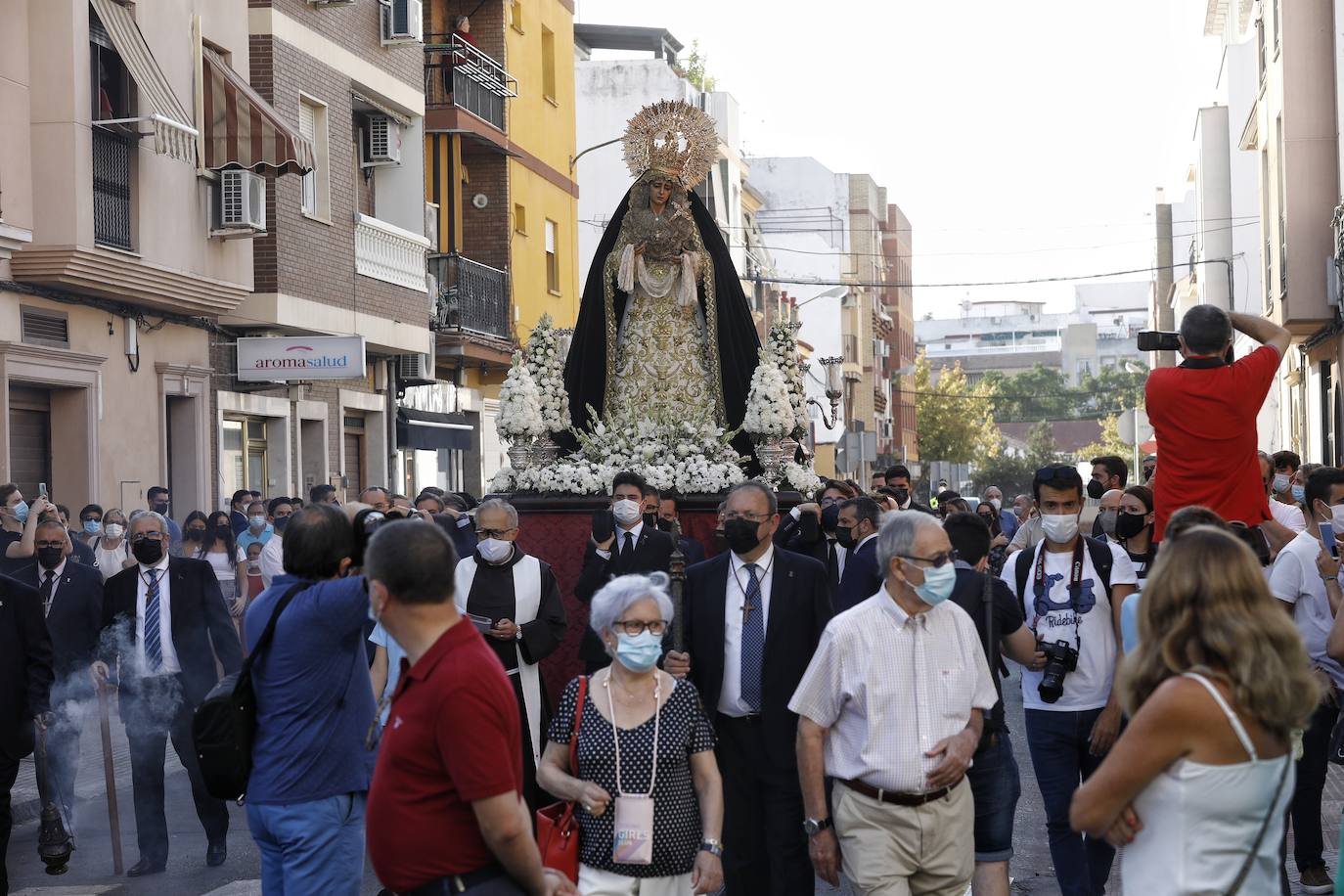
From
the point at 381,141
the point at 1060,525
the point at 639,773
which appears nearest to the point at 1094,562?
the point at 1060,525

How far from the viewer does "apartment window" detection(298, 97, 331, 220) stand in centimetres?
2388

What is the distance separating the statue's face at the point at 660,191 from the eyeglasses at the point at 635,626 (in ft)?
26.6

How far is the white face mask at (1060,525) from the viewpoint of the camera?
25.1 feet

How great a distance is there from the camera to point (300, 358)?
71.9ft

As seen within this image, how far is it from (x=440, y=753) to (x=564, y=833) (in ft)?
4.30

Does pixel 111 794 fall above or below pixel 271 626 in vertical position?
below

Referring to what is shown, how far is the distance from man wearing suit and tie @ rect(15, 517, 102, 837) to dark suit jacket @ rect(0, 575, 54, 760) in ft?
4.44

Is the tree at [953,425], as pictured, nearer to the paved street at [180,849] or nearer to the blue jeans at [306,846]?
the paved street at [180,849]

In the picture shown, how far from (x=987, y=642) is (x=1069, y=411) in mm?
113632

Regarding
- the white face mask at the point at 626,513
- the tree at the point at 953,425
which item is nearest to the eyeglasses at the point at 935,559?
the white face mask at the point at 626,513

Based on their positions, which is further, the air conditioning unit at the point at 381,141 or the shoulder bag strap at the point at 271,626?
the air conditioning unit at the point at 381,141

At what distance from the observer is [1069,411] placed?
118062 millimetres

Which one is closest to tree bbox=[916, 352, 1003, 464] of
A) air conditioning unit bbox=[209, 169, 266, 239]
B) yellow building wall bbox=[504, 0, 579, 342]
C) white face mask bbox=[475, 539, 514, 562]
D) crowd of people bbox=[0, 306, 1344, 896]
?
yellow building wall bbox=[504, 0, 579, 342]

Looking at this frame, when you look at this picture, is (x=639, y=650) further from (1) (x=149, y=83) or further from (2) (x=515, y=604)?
(1) (x=149, y=83)
